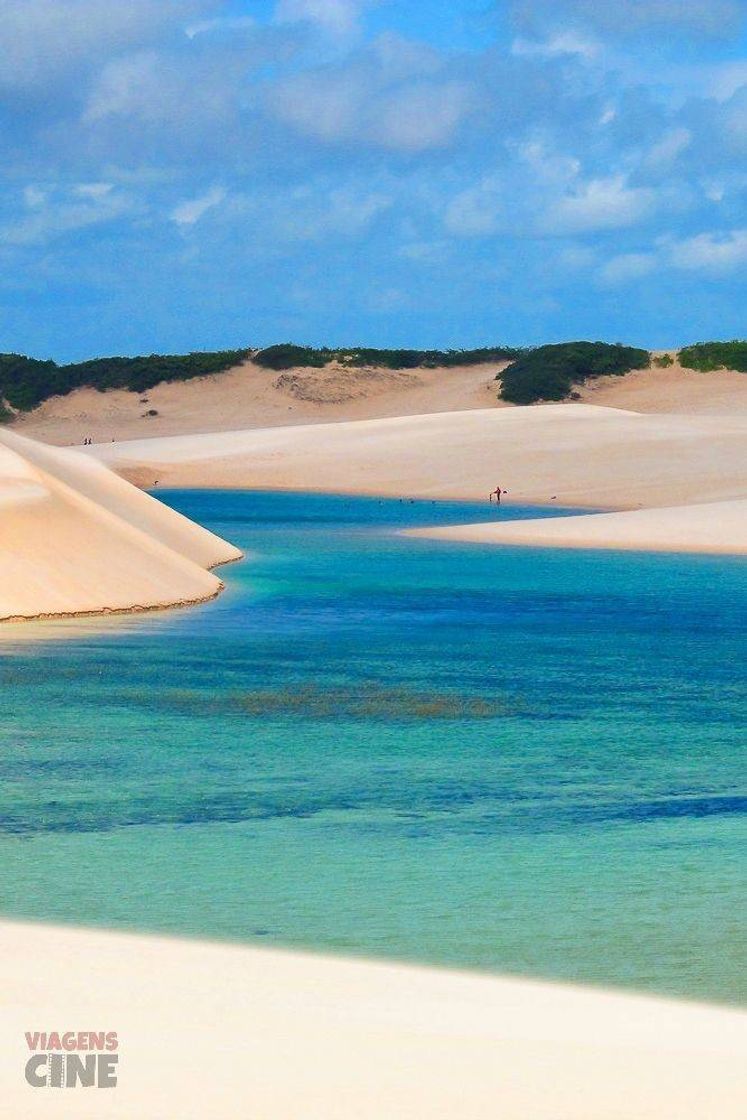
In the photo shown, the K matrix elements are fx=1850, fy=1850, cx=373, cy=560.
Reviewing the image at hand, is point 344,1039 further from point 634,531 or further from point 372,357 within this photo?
point 372,357

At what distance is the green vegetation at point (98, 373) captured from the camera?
102312 mm

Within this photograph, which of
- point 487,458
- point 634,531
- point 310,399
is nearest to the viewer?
point 634,531

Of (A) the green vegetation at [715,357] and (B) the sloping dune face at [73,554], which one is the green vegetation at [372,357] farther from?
(B) the sloping dune face at [73,554]

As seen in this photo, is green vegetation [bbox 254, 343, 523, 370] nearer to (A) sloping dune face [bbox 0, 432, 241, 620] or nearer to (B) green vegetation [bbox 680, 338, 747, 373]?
(B) green vegetation [bbox 680, 338, 747, 373]

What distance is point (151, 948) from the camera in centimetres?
842

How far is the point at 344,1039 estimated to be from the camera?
6.84 meters

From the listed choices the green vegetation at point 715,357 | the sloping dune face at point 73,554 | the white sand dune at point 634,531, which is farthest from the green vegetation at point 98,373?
the sloping dune face at point 73,554

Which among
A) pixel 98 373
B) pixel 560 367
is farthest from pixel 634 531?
pixel 98 373

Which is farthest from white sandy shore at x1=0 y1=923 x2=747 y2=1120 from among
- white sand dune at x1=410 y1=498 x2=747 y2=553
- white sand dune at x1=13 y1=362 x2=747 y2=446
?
white sand dune at x1=13 y1=362 x2=747 y2=446

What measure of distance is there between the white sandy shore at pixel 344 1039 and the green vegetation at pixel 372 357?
98.4 metres

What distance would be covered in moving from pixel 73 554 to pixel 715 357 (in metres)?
80.7

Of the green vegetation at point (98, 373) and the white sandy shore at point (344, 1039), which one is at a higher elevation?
the green vegetation at point (98, 373)

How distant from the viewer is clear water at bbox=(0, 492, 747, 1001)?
944cm

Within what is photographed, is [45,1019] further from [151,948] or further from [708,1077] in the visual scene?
[708,1077]
